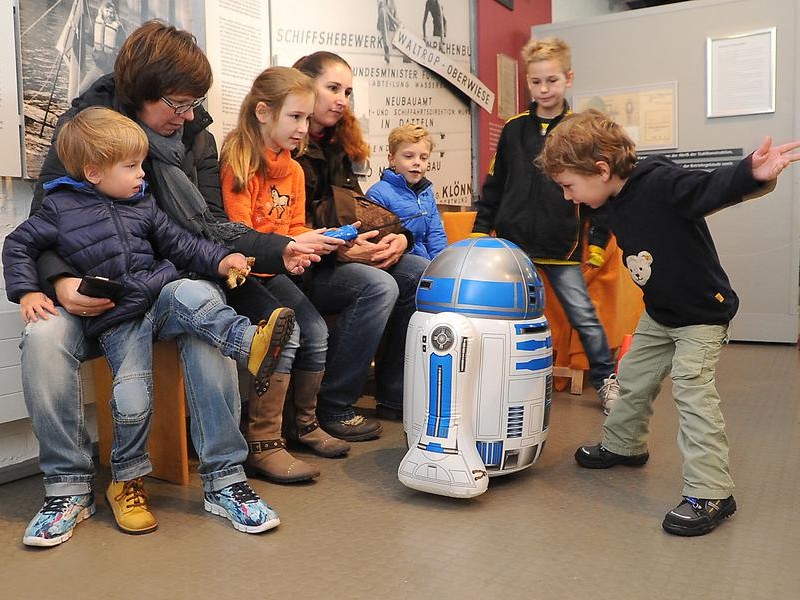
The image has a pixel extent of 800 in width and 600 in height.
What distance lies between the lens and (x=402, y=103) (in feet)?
11.6

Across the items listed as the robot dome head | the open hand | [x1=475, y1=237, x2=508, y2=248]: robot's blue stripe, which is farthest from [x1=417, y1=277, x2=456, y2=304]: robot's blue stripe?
the open hand

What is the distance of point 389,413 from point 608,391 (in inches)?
30.4

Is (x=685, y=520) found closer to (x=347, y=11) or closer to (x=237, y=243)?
(x=237, y=243)

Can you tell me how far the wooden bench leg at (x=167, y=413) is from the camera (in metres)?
1.99

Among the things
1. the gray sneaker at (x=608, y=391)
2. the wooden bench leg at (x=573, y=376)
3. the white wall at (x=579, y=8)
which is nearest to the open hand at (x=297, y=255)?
the gray sneaker at (x=608, y=391)

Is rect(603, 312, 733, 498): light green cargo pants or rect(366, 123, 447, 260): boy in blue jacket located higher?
rect(366, 123, 447, 260): boy in blue jacket

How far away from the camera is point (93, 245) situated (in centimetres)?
176

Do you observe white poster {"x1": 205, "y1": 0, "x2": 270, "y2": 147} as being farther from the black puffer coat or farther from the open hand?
the open hand

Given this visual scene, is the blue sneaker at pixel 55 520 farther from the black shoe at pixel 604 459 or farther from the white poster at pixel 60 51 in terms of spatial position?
the black shoe at pixel 604 459

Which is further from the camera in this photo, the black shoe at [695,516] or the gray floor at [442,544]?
the black shoe at [695,516]

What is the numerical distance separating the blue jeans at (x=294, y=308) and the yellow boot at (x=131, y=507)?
539 millimetres

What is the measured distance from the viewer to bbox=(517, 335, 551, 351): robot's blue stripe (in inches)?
74.1

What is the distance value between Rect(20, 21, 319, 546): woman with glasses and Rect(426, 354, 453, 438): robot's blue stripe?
0.38 m

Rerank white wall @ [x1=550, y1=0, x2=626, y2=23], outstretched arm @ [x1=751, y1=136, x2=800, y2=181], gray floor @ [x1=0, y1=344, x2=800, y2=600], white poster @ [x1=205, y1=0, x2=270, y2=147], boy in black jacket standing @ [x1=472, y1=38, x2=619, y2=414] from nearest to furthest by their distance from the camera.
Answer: gray floor @ [x1=0, y1=344, x2=800, y2=600], outstretched arm @ [x1=751, y1=136, x2=800, y2=181], white poster @ [x1=205, y1=0, x2=270, y2=147], boy in black jacket standing @ [x1=472, y1=38, x2=619, y2=414], white wall @ [x1=550, y1=0, x2=626, y2=23]
